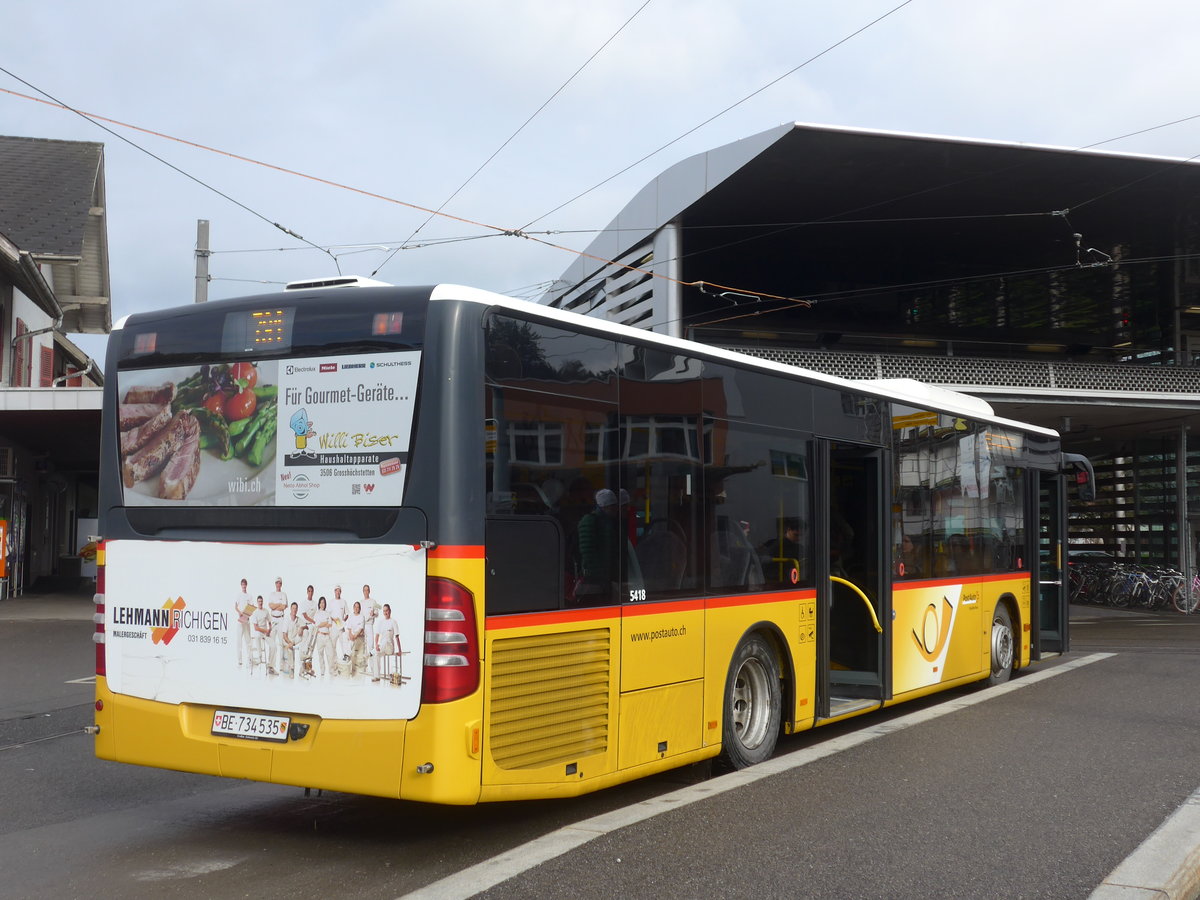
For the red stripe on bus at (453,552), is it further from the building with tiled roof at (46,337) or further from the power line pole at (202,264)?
the building with tiled roof at (46,337)

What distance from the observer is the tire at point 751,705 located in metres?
7.99

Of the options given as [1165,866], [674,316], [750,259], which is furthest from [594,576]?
[750,259]

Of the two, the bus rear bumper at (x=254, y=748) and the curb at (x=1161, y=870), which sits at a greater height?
the bus rear bumper at (x=254, y=748)

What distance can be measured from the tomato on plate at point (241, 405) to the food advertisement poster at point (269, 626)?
2.11 feet

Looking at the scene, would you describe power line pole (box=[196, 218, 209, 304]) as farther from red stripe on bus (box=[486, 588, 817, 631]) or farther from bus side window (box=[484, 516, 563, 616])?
bus side window (box=[484, 516, 563, 616])

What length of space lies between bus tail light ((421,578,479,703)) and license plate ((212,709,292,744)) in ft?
2.65

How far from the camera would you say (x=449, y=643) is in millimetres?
5648

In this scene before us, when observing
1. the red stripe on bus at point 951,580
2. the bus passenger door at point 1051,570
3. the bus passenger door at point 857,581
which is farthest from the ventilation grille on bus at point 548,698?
the bus passenger door at point 1051,570

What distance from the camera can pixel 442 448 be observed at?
5.73 m

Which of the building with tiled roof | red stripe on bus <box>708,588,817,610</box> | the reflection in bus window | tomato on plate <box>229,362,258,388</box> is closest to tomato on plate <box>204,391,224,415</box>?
tomato on plate <box>229,362,258,388</box>

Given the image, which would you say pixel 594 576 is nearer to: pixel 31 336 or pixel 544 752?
pixel 544 752

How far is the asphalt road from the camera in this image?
5.49 m

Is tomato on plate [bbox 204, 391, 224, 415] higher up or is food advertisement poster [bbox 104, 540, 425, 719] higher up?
tomato on plate [bbox 204, 391, 224, 415]

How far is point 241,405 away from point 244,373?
163 mm
